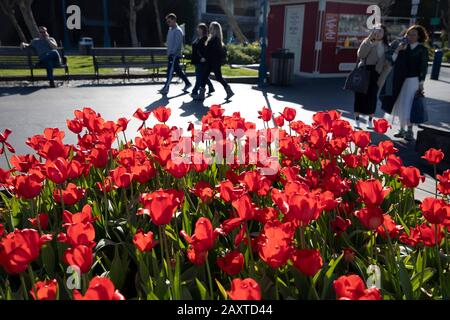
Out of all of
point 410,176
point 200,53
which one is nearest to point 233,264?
point 410,176

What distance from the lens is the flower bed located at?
1.66m

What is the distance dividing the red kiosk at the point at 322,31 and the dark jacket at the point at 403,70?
9935 mm

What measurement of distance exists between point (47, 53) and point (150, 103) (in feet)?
13.9

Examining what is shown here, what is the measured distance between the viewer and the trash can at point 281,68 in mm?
14883

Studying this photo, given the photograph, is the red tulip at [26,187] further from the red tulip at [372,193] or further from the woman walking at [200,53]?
the woman walking at [200,53]

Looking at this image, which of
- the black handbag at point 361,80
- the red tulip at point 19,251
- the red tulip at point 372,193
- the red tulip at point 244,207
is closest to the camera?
the red tulip at point 19,251

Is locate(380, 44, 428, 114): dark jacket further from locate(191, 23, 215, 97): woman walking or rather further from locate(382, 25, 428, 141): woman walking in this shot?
locate(191, 23, 215, 97): woman walking

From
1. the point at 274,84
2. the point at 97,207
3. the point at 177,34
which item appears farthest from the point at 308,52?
the point at 97,207

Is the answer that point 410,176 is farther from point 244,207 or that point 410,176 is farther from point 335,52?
point 335,52

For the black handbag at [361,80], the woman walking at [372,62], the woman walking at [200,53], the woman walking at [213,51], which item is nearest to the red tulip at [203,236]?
the woman walking at [372,62]

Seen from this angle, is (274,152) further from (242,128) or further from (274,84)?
(274,84)

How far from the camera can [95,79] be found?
50.7 feet

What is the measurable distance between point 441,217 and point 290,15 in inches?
692

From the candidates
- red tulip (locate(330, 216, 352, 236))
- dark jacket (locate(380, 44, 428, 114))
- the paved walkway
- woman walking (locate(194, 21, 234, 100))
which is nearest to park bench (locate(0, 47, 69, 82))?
the paved walkway
